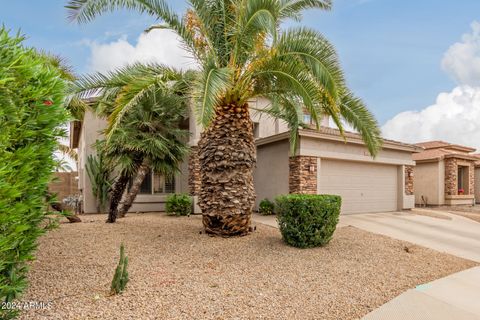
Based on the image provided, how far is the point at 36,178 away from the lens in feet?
11.5

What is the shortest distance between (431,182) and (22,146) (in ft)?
75.0

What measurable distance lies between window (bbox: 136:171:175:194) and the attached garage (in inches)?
169

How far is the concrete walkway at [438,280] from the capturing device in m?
4.69

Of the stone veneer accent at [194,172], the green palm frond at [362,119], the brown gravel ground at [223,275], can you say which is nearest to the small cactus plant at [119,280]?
the brown gravel ground at [223,275]

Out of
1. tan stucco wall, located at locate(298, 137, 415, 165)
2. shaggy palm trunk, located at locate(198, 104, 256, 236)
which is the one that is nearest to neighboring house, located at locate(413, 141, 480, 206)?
tan stucco wall, located at locate(298, 137, 415, 165)

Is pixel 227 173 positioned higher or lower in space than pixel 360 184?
higher

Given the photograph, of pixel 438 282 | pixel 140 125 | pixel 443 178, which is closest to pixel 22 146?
pixel 438 282

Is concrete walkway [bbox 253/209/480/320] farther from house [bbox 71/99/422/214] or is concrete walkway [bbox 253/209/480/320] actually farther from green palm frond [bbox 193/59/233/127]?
green palm frond [bbox 193/59/233/127]

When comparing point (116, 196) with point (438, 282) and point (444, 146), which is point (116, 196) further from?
point (444, 146)

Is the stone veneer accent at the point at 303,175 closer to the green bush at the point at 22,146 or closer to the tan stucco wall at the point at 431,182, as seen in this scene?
the green bush at the point at 22,146

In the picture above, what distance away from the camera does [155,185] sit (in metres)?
16.0

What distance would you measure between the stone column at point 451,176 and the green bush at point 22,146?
22624mm

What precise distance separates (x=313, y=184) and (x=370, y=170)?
12.9 feet

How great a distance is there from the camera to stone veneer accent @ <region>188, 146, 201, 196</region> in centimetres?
1418
